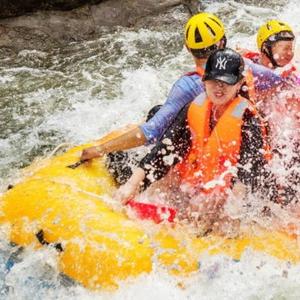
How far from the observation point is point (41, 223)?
362 cm

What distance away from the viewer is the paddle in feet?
11.8

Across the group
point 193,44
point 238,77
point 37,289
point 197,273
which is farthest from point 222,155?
point 37,289

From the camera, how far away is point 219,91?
3412 millimetres

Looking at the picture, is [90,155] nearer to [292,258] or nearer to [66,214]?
[66,214]

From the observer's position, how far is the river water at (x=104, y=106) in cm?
340

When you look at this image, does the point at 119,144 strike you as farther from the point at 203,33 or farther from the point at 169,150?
the point at 203,33

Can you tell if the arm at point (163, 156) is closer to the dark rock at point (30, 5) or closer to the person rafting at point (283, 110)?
the person rafting at point (283, 110)

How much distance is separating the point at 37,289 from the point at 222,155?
1407mm

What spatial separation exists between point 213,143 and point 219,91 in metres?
0.33

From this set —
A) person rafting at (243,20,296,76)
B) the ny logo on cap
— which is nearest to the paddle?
the ny logo on cap

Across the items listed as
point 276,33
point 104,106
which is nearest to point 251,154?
point 276,33

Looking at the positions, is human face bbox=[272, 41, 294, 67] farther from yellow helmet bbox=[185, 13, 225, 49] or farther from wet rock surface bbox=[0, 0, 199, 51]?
wet rock surface bbox=[0, 0, 199, 51]

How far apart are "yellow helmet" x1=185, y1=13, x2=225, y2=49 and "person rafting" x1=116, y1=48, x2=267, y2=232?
66 cm

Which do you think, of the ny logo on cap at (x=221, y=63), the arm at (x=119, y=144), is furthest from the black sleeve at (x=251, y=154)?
the arm at (x=119, y=144)
